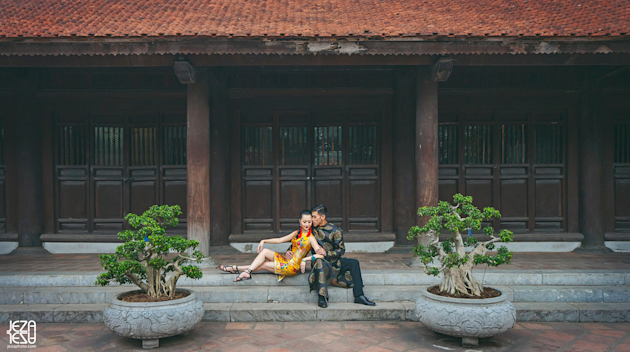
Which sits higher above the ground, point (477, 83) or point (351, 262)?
point (477, 83)

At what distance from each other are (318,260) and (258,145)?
3.22m

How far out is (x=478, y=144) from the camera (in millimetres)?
8445

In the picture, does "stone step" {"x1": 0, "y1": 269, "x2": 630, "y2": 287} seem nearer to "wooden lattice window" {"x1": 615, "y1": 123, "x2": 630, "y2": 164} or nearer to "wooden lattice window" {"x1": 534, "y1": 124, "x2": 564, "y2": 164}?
"wooden lattice window" {"x1": 534, "y1": 124, "x2": 564, "y2": 164}

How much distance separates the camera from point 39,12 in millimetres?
7332

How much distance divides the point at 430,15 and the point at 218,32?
10.8 ft

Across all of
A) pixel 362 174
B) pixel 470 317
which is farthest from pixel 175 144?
pixel 470 317

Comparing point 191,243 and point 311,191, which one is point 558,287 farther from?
point 191,243

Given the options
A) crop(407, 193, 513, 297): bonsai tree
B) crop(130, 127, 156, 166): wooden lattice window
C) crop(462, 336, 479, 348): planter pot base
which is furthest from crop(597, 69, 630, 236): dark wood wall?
crop(130, 127, 156, 166): wooden lattice window

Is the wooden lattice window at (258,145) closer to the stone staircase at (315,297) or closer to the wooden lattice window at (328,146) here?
the wooden lattice window at (328,146)

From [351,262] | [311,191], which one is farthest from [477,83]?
[351,262]

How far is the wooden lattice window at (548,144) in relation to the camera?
27.7ft

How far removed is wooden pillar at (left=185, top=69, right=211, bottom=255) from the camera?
6.97 meters

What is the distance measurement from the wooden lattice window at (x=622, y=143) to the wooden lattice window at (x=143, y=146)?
8331mm

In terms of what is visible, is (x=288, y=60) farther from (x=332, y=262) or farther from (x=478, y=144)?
(x=478, y=144)
